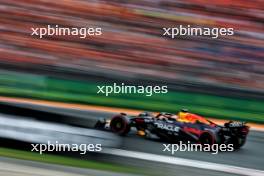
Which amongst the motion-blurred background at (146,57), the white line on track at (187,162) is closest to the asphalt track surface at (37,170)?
the white line on track at (187,162)

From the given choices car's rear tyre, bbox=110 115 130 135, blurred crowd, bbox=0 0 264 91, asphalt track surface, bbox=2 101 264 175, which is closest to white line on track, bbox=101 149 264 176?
asphalt track surface, bbox=2 101 264 175

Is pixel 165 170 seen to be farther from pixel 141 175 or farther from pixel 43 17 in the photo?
pixel 43 17

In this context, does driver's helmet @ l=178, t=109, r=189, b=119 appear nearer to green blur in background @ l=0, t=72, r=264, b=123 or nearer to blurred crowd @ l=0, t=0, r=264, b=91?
green blur in background @ l=0, t=72, r=264, b=123

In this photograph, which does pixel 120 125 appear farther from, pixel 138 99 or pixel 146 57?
pixel 146 57

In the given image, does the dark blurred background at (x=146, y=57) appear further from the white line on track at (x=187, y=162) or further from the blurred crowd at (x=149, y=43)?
the white line on track at (x=187, y=162)

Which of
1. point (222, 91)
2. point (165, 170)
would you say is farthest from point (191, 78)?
point (165, 170)

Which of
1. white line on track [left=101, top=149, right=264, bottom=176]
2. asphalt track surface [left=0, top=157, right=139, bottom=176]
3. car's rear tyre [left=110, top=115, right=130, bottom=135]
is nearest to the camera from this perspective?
asphalt track surface [left=0, top=157, right=139, bottom=176]

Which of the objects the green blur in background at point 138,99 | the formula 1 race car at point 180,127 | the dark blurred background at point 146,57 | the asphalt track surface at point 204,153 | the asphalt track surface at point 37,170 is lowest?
the asphalt track surface at point 37,170
